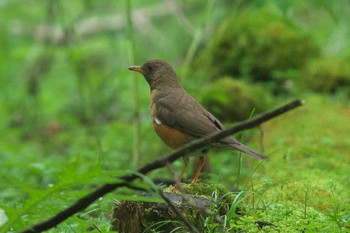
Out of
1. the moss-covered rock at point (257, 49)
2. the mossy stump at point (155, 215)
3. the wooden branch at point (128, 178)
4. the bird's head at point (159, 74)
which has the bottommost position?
the moss-covered rock at point (257, 49)

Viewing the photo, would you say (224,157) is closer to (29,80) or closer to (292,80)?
(292,80)

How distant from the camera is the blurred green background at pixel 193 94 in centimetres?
494

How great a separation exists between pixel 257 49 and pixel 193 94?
8.33ft

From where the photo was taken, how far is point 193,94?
827 cm

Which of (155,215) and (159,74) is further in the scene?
(159,74)

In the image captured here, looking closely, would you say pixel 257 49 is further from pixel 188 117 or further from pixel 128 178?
pixel 128 178

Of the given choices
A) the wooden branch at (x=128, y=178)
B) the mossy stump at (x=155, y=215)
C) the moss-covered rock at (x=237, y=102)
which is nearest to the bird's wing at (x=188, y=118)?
the mossy stump at (x=155, y=215)

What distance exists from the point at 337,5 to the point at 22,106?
6950 millimetres

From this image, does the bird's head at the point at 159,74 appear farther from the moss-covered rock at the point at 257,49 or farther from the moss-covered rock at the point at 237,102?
the moss-covered rock at the point at 257,49

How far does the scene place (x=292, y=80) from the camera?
1020 centimetres

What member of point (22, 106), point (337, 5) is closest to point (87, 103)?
point (22, 106)

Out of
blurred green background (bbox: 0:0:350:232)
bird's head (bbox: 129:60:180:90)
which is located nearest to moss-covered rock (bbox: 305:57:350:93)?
blurred green background (bbox: 0:0:350:232)

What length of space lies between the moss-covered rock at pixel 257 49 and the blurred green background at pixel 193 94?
0.05 ft

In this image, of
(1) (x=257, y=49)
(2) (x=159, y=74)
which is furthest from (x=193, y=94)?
(1) (x=257, y=49)
